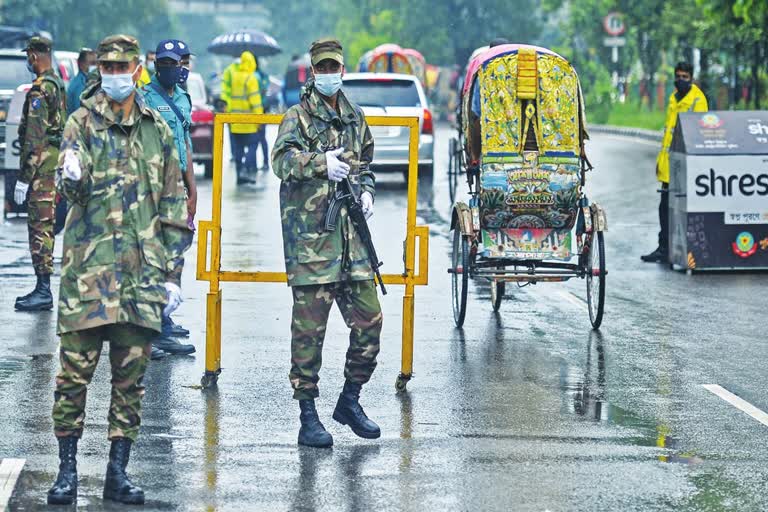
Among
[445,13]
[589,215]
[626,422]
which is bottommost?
[626,422]

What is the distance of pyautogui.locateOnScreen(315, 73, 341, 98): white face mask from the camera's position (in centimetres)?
837

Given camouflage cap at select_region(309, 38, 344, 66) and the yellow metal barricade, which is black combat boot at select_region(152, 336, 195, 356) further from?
camouflage cap at select_region(309, 38, 344, 66)

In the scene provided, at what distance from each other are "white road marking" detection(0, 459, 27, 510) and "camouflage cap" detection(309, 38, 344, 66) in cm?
235

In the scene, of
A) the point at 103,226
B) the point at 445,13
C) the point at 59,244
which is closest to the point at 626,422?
the point at 103,226

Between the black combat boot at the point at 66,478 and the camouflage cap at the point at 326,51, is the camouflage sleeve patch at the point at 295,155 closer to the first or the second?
the camouflage cap at the point at 326,51

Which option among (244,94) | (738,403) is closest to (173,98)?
(738,403)

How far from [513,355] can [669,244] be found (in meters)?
5.72

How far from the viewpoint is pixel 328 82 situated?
837 centimetres

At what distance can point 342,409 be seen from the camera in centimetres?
860

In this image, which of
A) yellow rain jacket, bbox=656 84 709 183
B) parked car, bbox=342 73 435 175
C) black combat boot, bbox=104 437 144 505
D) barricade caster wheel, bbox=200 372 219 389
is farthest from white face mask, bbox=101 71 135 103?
parked car, bbox=342 73 435 175

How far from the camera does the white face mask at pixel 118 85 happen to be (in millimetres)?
7086

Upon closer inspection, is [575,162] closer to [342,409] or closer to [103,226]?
[342,409]

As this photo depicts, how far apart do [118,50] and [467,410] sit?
10.2 feet

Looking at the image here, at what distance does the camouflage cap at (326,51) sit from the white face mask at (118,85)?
4.86ft
